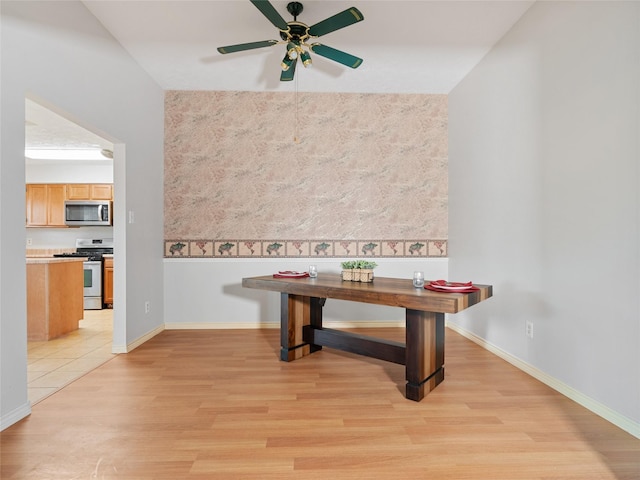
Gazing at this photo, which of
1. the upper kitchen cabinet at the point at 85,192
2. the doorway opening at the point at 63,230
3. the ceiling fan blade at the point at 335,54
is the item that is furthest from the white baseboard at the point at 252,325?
the upper kitchen cabinet at the point at 85,192

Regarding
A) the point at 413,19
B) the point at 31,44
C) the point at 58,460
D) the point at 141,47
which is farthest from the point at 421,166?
the point at 58,460

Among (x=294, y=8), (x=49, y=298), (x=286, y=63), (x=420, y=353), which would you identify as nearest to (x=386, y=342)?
(x=420, y=353)

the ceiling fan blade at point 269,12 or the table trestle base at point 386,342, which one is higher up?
the ceiling fan blade at point 269,12

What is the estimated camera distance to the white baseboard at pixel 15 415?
1.89 m

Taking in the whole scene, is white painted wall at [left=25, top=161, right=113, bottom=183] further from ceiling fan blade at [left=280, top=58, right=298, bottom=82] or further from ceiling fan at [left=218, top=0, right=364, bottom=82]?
ceiling fan at [left=218, top=0, right=364, bottom=82]

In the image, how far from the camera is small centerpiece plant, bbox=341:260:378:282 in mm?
2705

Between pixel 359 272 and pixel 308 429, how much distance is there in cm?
117

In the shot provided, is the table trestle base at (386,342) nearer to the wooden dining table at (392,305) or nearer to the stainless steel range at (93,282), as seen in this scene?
the wooden dining table at (392,305)

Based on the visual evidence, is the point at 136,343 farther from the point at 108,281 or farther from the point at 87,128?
the point at 108,281

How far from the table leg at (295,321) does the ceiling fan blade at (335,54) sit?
1865 millimetres

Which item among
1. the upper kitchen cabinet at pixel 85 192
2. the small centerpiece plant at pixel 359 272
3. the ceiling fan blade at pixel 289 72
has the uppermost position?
the ceiling fan blade at pixel 289 72

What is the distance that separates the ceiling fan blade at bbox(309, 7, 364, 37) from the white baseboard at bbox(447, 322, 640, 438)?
103 inches

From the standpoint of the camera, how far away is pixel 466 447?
1743 millimetres

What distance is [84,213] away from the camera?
19.0 feet
